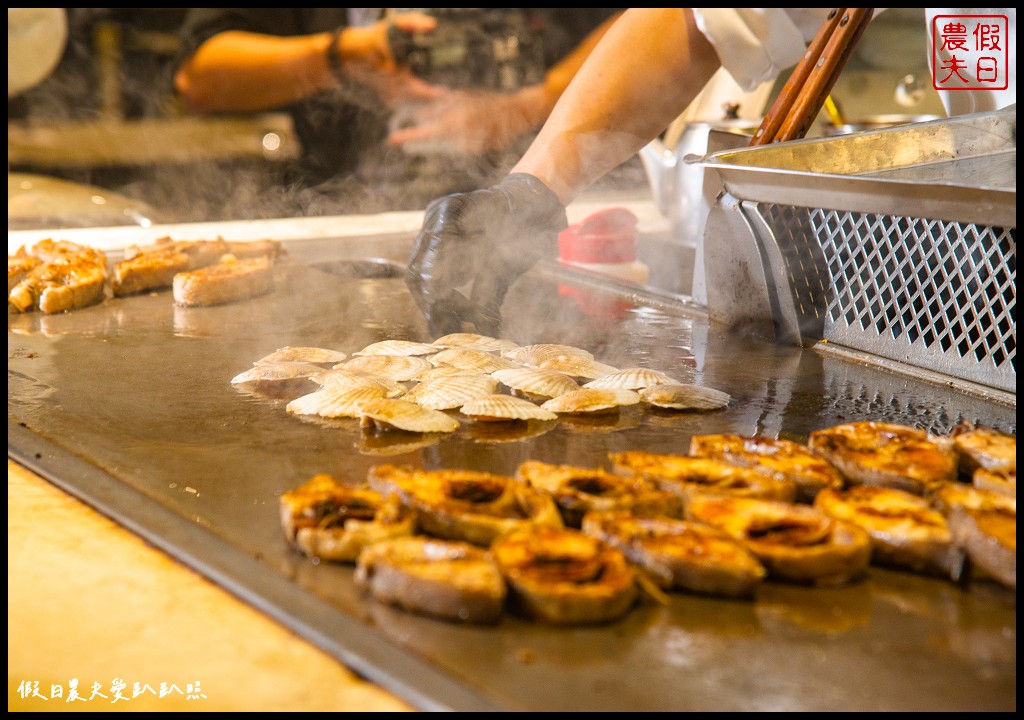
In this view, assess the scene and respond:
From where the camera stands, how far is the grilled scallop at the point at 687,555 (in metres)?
1.09

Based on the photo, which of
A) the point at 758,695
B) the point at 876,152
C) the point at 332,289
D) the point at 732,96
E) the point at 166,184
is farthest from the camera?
the point at 166,184

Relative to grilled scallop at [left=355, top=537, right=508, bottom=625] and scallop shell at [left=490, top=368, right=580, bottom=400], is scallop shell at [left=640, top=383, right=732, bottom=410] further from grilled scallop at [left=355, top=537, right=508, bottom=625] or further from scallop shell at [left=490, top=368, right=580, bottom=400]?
grilled scallop at [left=355, top=537, right=508, bottom=625]

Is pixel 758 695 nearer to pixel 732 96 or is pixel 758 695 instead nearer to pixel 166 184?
pixel 732 96

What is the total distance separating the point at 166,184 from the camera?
7.10 m

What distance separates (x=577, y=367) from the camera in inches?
81.2

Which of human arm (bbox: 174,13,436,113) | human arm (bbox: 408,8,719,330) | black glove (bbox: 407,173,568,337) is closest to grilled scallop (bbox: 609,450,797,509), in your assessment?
black glove (bbox: 407,173,568,337)

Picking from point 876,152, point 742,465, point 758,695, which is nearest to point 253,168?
point 876,152

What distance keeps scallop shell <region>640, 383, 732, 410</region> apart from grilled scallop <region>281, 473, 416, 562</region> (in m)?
0.71

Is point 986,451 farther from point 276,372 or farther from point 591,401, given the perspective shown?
point 276,372

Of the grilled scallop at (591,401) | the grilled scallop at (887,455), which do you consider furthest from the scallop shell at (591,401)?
the grilled scallop at (887,455)

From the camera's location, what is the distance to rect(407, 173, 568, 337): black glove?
251cm

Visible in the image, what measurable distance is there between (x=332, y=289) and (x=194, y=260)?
1.72 feet

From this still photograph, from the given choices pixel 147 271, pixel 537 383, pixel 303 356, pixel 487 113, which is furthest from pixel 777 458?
pixel 487 113

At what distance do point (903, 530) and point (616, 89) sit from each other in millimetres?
2114
